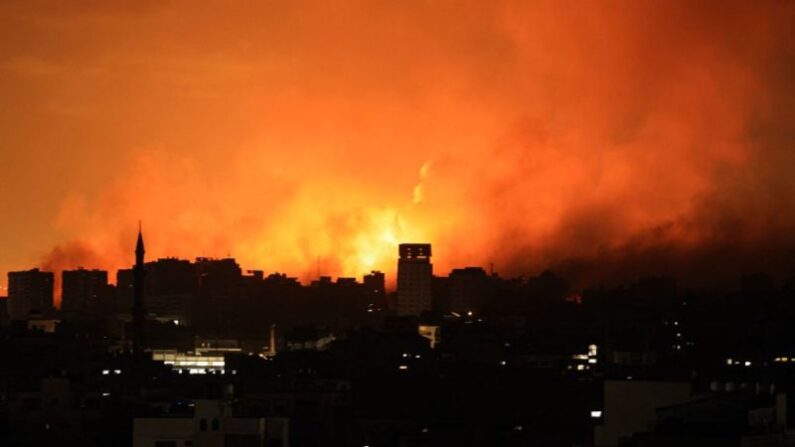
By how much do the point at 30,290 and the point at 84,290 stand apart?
2547 mm

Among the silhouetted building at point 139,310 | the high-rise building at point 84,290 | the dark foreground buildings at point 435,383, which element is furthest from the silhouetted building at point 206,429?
the high-rise building at point 84,290

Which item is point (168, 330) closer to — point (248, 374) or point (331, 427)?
point (248, 374)

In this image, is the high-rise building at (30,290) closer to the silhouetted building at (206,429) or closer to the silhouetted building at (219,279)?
the silhouetted building at (219,279)

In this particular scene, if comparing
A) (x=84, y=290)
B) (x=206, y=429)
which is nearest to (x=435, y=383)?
(x=206, y=429)

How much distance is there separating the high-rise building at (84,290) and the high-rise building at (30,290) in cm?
73

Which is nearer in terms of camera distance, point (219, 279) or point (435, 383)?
point (435, 383)

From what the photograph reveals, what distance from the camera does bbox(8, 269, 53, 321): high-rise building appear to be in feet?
388

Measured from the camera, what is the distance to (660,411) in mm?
25500

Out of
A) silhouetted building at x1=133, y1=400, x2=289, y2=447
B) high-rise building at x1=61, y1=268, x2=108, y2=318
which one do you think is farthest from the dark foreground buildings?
high-rise building at x1=61, y1=268, x2=108, y2=318

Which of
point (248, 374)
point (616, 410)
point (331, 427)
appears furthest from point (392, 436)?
point (248, 374)

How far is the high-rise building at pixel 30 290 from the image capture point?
118250 mm

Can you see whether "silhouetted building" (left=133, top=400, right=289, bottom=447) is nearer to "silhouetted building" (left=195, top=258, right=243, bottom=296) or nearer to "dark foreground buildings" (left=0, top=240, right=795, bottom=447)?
"dark foreground buildings" (left=0, top=240, right=795, bottom=447)

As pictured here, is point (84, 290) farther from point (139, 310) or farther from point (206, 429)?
A: point (206, 429)

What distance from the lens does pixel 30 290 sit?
120 meters
